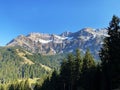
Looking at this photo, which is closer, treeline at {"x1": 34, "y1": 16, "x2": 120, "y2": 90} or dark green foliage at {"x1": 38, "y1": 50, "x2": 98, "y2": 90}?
treeline at {"x1": 34, "y1": 16, "x2": 120, "y2": 90}

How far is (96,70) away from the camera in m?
74.9

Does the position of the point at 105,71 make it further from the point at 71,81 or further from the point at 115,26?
the point at 71,81

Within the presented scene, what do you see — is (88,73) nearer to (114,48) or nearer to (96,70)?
(96,70)

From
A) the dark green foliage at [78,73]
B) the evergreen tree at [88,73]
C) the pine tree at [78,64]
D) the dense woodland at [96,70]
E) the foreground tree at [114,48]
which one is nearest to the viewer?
the foreground tree at [114,48]

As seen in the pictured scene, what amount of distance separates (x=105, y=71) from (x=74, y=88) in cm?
2770

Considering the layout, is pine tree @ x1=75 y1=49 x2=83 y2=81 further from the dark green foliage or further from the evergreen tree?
the evergreen tree

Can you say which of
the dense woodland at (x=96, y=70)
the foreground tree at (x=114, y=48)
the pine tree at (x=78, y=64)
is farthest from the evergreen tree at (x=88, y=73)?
the foreground tree at (x=114, y=48)

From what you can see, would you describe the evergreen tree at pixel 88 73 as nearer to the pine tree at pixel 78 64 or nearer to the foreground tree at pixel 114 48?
the pine tree at pixel 78 64

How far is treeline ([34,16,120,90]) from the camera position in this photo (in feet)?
179

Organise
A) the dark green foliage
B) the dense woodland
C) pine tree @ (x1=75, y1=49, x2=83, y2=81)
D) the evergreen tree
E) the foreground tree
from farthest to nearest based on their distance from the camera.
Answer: pine tree @ (x1=75, y1=49, x2=83, y2=81) → the dark green foliage → the evergreen tree → the dense woodland → the foreground tree

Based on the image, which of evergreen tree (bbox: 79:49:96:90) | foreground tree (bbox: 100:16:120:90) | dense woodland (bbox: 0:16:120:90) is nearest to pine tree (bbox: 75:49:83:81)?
dense woodland (bbox: 0:16:120:90)

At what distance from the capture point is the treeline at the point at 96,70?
54.6 m

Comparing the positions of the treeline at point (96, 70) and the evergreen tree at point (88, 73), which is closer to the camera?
the treeline at point (96, 70)

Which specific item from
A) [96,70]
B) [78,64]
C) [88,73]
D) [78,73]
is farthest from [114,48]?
[78,73]
